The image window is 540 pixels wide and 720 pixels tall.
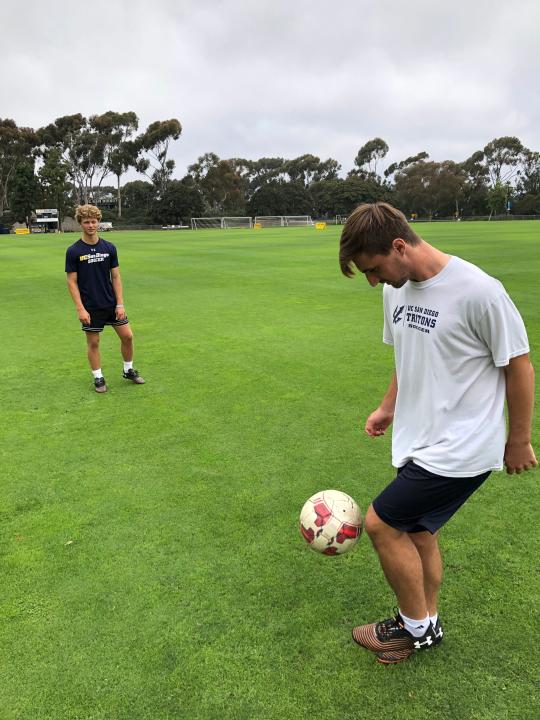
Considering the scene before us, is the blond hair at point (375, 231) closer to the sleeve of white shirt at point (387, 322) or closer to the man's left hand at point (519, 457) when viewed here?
the sleeve of white shirt at point (387, 322)

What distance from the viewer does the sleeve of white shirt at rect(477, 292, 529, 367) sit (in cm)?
230

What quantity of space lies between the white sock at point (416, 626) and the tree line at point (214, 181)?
8890 cm

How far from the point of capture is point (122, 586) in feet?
11.4

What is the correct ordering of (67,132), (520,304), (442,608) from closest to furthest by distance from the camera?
(442,608)
(520,304)
(67,132)

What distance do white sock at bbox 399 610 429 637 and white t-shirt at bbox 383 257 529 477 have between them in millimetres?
A: 849

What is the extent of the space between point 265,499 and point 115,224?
9318cm

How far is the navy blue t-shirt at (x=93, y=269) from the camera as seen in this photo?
7.06 m

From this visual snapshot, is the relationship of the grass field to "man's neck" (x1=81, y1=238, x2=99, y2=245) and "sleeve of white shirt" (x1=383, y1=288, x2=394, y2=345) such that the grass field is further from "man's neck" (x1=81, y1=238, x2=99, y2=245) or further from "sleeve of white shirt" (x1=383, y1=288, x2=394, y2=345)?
"man's neck" (x1=81, y1=238, x2=99, y2=245)

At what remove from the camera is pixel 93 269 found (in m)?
7.12

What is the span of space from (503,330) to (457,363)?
252mm

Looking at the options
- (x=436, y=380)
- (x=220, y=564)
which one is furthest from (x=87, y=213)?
(x=436, y=380)

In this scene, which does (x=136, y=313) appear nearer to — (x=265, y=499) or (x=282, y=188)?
(x=265, y=499)

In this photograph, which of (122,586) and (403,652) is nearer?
(403,652)

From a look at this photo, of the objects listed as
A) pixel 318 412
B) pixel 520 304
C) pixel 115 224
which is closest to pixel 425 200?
pixel 115 224
